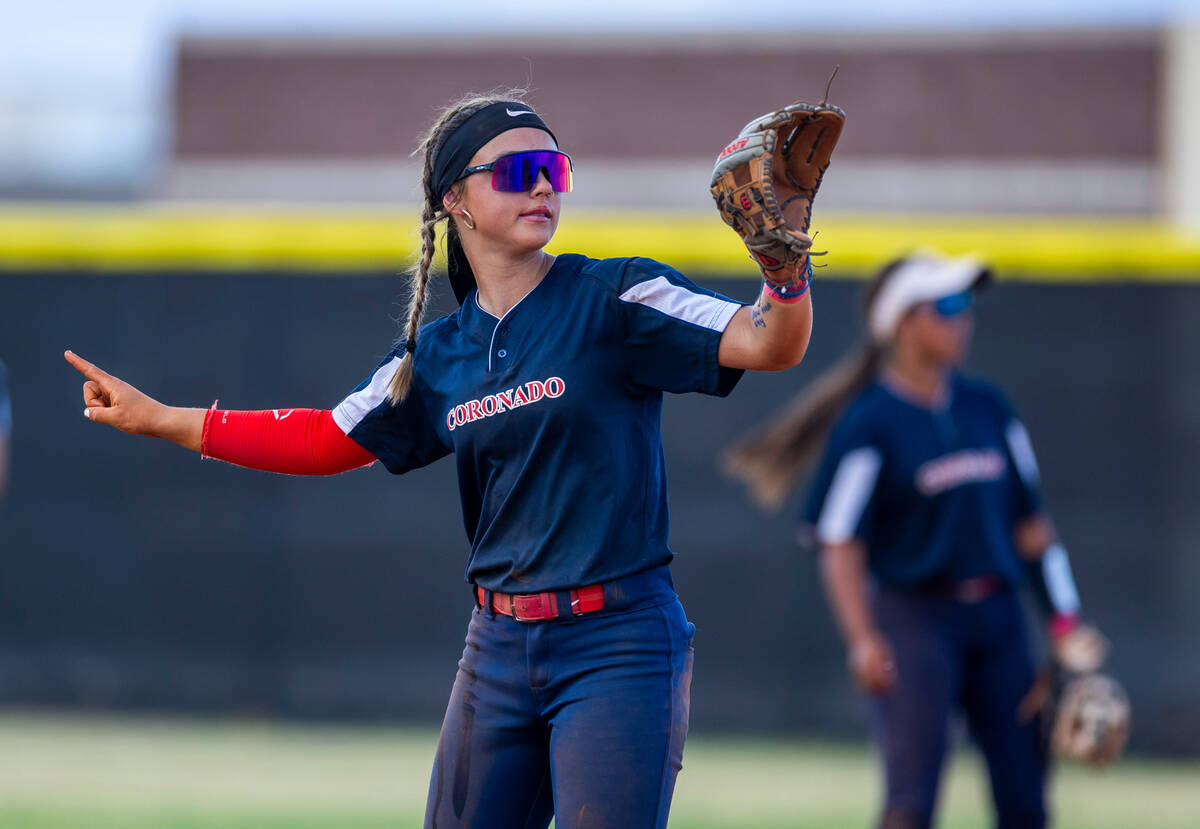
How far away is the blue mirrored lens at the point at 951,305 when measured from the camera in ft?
17.1

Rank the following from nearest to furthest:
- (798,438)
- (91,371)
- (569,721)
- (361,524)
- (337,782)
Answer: (569,721), (91,371), (798,438), (337,782), (361,524)

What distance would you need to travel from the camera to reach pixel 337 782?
671 cm

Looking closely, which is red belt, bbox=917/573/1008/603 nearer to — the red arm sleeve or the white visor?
the white visor

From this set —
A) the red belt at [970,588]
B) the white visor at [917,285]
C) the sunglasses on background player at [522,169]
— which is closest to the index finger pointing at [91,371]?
the sunglasses on background player at [522,169]

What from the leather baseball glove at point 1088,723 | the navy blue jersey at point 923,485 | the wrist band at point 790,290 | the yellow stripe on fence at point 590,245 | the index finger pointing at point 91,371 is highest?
the yellow stripe on fence at point 590,245

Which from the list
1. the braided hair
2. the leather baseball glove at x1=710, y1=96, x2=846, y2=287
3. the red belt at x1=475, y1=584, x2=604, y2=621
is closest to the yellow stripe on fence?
the braided hair

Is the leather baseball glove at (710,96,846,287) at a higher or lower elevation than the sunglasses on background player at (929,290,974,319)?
lower

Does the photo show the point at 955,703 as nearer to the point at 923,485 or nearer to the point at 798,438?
the point at 923,485

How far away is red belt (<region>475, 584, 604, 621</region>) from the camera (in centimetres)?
294

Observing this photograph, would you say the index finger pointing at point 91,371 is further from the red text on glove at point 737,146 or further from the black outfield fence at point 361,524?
the black outfield fence at point 361,524

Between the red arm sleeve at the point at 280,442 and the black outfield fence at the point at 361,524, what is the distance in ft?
15.6

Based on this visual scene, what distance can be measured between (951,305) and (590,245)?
10.0 ft

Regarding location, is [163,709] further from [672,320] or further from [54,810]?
[672,320]

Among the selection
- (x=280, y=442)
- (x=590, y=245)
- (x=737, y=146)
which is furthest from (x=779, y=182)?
(x=590, y=245)
